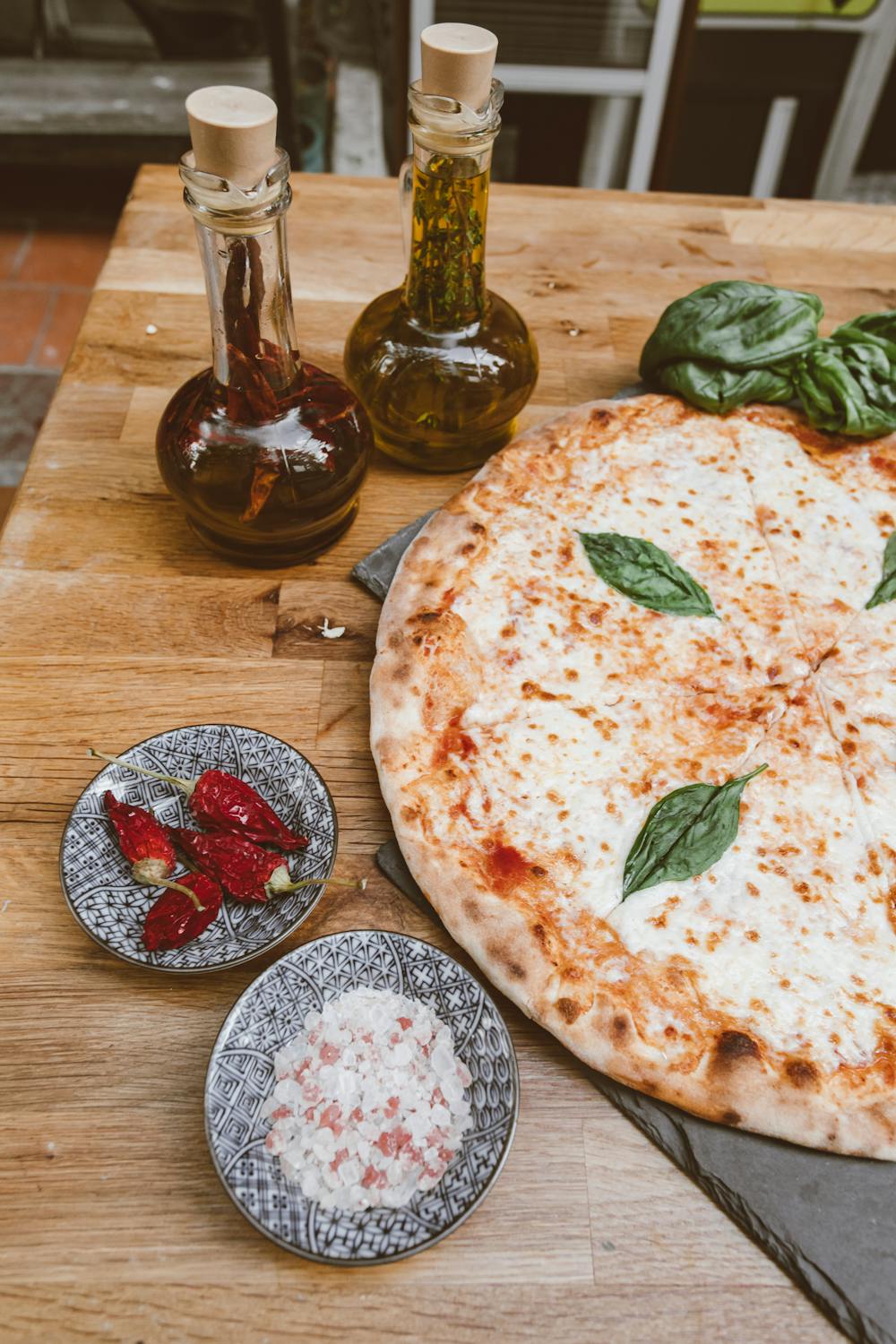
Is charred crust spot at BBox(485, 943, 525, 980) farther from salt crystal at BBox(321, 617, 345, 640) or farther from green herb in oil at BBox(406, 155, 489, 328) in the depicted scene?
green herb in oil at BBox(406, 155, 489, 328)

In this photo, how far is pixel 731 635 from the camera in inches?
66.7

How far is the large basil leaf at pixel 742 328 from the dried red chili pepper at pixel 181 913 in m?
1.30

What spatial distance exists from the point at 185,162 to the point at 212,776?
79cm

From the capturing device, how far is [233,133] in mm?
1261

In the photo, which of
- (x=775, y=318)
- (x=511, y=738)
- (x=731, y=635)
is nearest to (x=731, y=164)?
(x=775, y=318)

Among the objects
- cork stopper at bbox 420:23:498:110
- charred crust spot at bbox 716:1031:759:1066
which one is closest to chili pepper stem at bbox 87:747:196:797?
charred crust spot at bbox 716:1031:759:1066

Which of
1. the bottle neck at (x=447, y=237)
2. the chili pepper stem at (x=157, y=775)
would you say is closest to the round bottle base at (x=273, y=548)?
the bottle neck at (x=447, y=237)

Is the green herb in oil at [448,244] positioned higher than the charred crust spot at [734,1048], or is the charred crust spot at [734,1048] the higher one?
the green herb in oil at [448,244]

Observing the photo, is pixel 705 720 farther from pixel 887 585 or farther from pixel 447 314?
pixel 447 314

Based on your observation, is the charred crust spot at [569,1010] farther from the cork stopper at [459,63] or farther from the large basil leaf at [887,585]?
the cork stopper at [459,63]

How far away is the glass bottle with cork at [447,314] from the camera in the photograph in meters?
1.52

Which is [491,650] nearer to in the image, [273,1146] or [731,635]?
[731,635]

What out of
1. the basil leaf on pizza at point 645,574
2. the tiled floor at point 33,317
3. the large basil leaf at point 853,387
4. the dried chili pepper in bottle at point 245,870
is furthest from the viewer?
the tiled floor at point 33,317

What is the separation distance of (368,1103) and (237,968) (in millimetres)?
283
